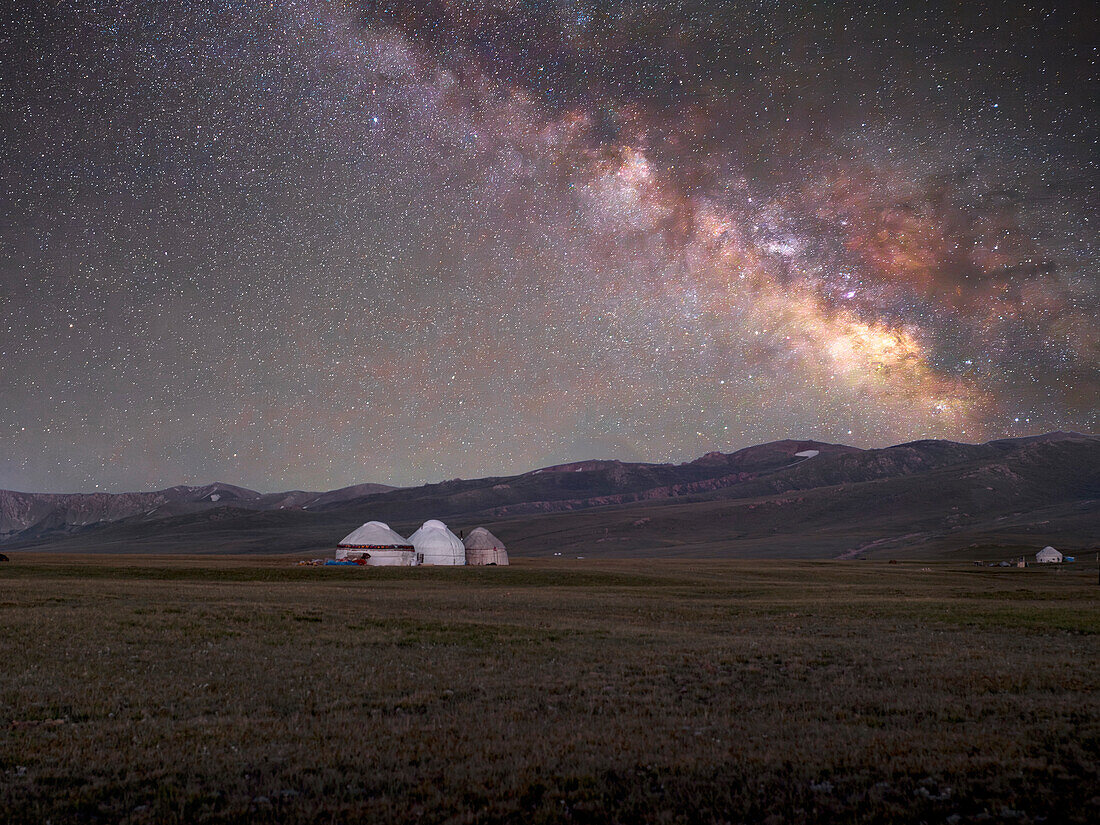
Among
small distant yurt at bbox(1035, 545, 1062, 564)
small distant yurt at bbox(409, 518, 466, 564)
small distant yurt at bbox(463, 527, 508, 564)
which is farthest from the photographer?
small distant yurt at bbox(1035, 545, 1062, 564)

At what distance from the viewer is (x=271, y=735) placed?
11.5 m

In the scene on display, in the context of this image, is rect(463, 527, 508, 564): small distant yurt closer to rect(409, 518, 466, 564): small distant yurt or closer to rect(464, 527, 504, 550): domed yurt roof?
rect(464, 527, 504, 550): domed yurt roof

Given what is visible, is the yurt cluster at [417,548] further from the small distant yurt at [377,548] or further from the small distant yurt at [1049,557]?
the small distant yurt at [1049,557]

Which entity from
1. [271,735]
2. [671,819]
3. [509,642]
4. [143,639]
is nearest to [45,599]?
[143,639]

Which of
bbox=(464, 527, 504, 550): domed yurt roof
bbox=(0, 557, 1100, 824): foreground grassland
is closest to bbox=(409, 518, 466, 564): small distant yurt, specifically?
bbox=(464, 527, 504, 550): domed yurt roof

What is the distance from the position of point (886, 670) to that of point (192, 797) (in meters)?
16.5

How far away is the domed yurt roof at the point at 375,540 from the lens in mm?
88688

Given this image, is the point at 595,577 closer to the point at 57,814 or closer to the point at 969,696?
the point at 969,696

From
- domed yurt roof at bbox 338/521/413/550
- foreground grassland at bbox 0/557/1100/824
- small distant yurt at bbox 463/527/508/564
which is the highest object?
foreground grassland at bbox 0/557/1100/824

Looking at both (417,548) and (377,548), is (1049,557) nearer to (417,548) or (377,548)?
(417,548)

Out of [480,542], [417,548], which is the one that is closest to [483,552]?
[480,542]

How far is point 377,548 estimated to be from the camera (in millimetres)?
88312

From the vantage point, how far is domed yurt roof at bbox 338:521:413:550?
291ft

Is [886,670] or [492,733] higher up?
[492,733]
